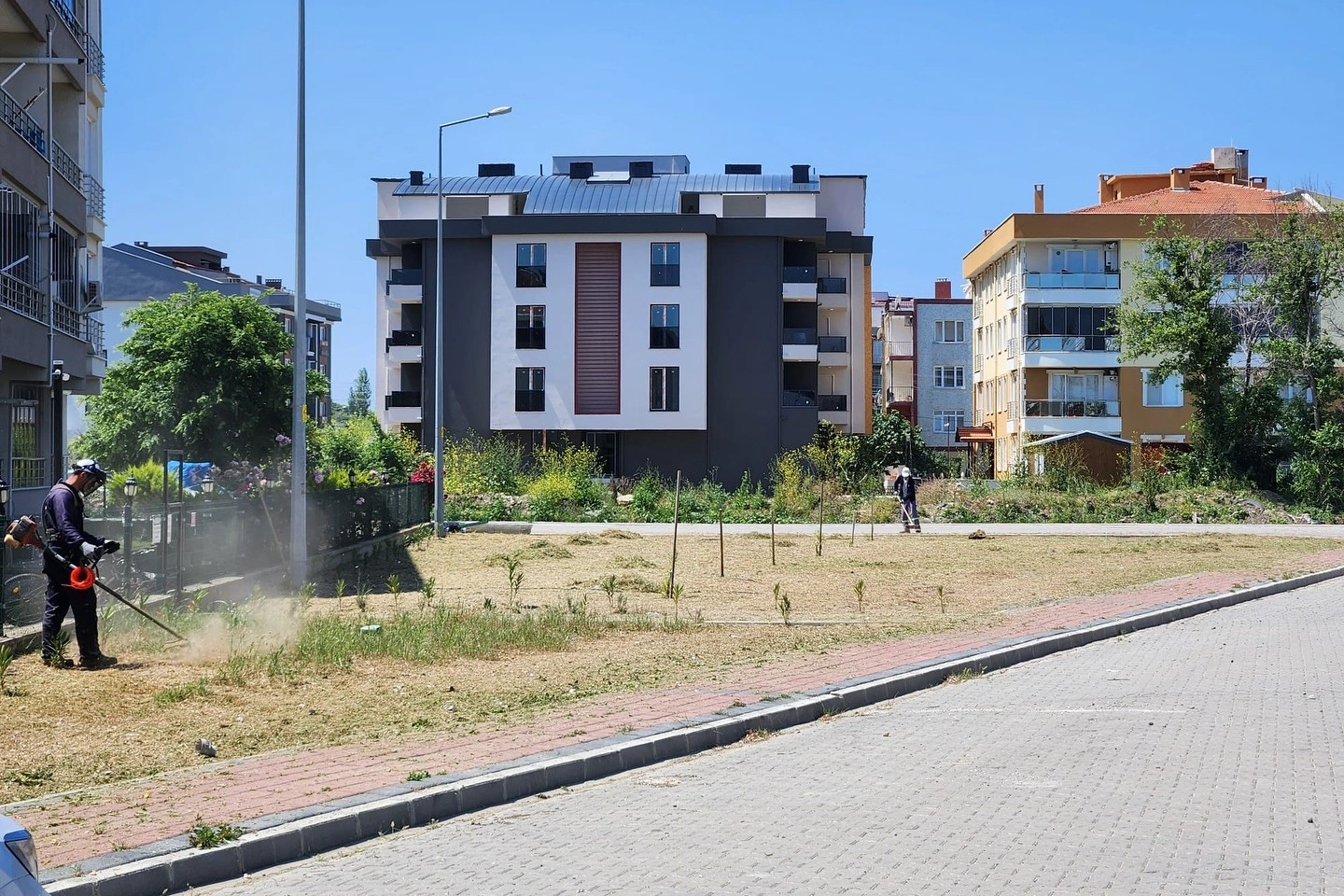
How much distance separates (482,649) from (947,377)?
265ft

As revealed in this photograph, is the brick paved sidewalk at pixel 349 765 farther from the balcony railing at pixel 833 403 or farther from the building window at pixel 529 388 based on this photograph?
the balcony railing at pixel 833 403

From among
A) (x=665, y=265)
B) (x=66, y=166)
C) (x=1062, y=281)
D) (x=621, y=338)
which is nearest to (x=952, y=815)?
(x=66, y=166)

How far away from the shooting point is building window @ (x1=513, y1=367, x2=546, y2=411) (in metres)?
58.9

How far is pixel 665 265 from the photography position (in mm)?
58969

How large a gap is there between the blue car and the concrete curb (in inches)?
75.9

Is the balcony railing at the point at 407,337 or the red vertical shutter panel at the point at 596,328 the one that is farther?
the balcony railing at the point at 407,337

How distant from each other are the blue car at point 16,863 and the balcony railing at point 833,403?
59485mm

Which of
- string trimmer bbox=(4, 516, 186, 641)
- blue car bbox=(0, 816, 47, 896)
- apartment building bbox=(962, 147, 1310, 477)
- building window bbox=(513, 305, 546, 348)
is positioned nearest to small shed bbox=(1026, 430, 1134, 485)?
apartment building bbox=(962, 147, 1310, 477)

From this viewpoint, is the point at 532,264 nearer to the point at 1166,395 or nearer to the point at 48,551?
the point at 1166,395

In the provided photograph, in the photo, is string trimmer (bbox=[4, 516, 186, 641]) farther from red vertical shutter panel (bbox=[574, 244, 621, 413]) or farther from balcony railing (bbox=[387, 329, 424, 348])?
balcony railing (bbox=[387, 329, 424, 348])

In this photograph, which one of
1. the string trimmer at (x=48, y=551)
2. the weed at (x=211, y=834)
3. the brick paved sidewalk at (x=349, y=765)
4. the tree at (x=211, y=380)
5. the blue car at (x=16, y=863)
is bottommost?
the brick paved sidewalk at (x=349, y=765)

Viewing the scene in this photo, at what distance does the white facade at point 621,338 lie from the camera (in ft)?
192

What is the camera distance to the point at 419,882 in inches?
246

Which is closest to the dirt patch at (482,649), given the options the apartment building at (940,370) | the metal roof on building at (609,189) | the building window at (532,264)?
the building window at (532,264)
